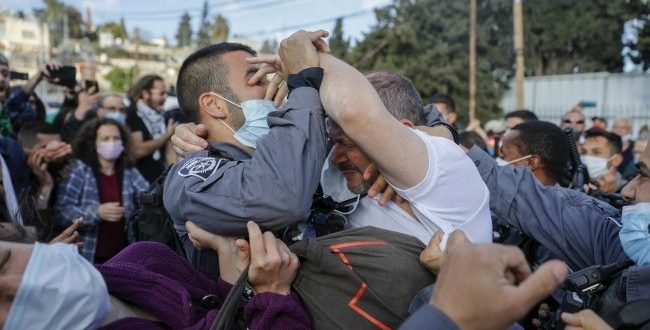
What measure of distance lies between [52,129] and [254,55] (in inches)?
146

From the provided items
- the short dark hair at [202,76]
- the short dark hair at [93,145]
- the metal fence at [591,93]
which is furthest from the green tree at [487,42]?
the short dark hair at [202,76]

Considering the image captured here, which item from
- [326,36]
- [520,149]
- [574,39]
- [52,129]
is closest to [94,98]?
[52,129]

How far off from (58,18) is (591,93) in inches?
2117

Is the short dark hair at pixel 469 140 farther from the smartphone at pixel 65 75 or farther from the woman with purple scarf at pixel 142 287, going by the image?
the woman with purple scarf at pixel 142 287

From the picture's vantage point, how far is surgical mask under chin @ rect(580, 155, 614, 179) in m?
6.36

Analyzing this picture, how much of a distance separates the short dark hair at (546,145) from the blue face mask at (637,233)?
65.5 inches

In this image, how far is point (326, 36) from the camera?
2.10 m

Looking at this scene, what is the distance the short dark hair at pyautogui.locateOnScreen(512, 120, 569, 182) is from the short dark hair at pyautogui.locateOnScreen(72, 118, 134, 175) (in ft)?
11.1

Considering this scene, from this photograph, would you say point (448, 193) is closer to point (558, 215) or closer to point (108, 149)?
point (558, 215)

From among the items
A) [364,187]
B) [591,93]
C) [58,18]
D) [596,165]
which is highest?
[58,18]

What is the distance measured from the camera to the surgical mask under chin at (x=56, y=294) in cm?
134

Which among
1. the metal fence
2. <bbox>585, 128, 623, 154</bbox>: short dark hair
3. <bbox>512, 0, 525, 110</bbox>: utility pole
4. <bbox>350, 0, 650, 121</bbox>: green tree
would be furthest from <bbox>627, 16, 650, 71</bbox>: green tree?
<bbox>585, 128, 623, 154</bbox>: short dark hair

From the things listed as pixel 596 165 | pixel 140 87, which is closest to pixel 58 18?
pixel 140 87

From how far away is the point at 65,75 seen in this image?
6.46 m
